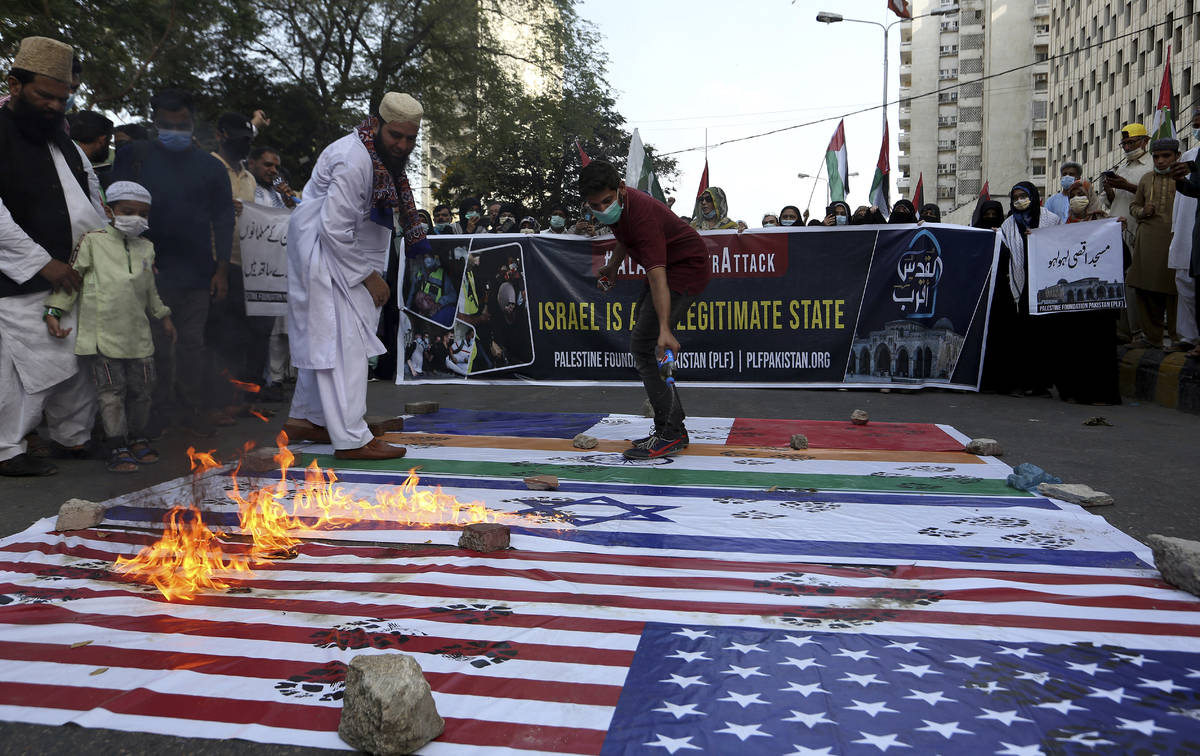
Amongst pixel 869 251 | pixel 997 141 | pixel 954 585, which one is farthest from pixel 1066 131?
pixel 954 585

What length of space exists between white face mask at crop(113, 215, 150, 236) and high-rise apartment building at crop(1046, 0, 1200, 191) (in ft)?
108

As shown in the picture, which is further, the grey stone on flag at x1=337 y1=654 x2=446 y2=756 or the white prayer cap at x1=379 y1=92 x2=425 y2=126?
the white prayer cap at x1=379 y1=92 x2=425 y2=126

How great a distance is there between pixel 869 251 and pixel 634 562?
23.6 ft

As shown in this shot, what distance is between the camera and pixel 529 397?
29.9 feet

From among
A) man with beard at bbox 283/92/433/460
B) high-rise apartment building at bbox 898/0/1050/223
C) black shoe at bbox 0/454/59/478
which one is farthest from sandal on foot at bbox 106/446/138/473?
high-rise apartment building at bbox 898/0/1050/223

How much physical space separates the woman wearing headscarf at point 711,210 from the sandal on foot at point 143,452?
731cm

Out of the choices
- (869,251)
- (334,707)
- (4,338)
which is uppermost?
(869,251)

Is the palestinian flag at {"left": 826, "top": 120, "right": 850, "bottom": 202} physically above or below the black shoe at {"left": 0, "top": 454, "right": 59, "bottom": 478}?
above

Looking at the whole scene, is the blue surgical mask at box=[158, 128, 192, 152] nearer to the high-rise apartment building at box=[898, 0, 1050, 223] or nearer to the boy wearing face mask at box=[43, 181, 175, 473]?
the boy wearing face mask at box=[43, 181, 175, 473]

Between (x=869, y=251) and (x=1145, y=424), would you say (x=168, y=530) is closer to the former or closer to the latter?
(x=1145, y=424)

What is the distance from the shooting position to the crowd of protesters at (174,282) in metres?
5.13

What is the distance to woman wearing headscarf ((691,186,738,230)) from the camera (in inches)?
439

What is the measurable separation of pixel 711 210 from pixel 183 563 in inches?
358

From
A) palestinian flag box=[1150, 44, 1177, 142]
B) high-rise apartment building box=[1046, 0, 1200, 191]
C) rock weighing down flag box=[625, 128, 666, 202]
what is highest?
high-rise apartment building box=[1046, 0, 1200, 191]
